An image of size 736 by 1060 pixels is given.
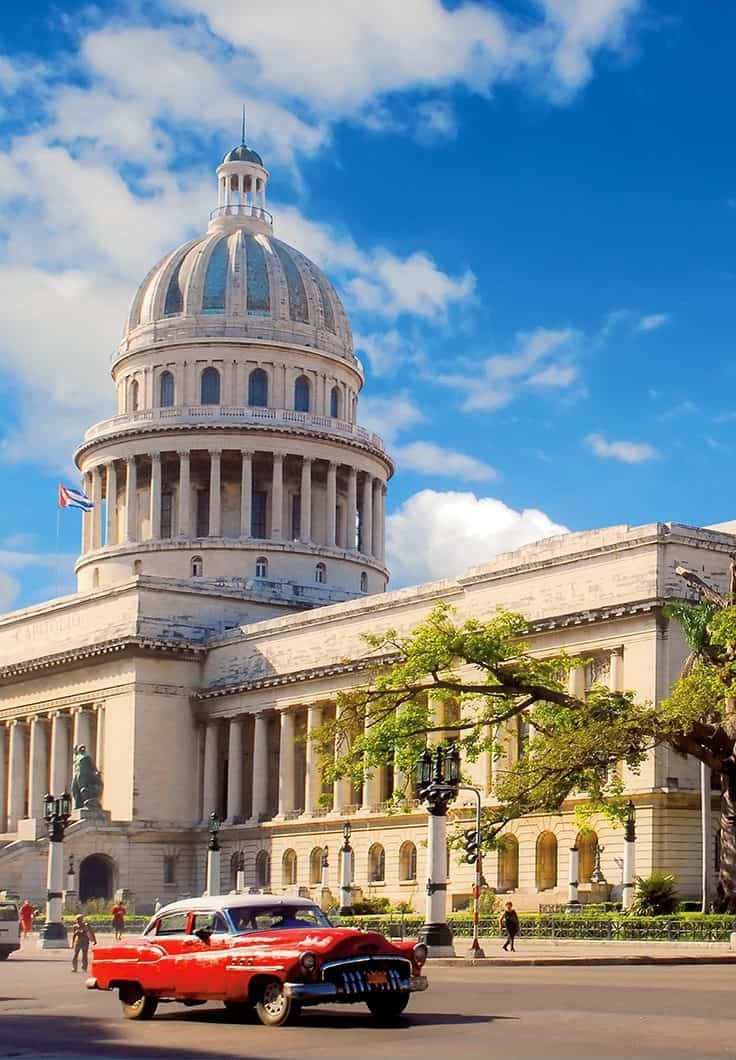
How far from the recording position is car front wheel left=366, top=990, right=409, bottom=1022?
27.0 metres

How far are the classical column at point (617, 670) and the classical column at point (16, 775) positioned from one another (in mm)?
44074

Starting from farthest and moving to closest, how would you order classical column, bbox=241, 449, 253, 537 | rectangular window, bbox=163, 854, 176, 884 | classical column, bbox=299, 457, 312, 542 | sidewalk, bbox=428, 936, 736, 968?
1. classical column, bbox=299, 457, 312, 542
2. classical column, bbox=241, 449, 253, 537
3. rectangular window, bbox=163, 854, 176, 884
4. sidewalk, bbox=428, 936, 736, 968

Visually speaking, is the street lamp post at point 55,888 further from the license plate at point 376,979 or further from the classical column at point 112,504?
the classical column at point 112,504

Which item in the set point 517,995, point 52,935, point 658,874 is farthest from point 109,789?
point 517,995

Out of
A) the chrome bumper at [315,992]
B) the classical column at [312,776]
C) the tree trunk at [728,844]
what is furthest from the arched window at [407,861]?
the chrome bumper at [315,992]

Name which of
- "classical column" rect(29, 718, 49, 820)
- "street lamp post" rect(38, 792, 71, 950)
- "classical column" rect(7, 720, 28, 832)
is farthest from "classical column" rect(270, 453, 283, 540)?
"street lamp post" rect(38, 792, 71, 950)

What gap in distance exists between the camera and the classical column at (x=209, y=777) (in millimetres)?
98312

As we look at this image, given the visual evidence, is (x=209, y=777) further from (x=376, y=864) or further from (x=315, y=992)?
(x=315, y=992)

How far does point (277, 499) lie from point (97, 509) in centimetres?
1317

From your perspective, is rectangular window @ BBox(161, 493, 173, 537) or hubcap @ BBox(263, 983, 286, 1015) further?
rectangular window @ BBox(161, 493, 173, 537)

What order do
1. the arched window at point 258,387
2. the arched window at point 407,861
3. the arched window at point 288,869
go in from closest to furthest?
the arched window at point 407,861 < the arched window at point 288,869 < the arched window at point 258,387

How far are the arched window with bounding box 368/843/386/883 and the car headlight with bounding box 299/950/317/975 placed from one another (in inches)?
2402

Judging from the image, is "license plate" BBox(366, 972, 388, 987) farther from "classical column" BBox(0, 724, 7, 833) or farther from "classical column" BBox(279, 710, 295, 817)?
"classical column" BBox(0, 724, 7, 833)

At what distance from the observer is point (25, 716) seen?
347ft
